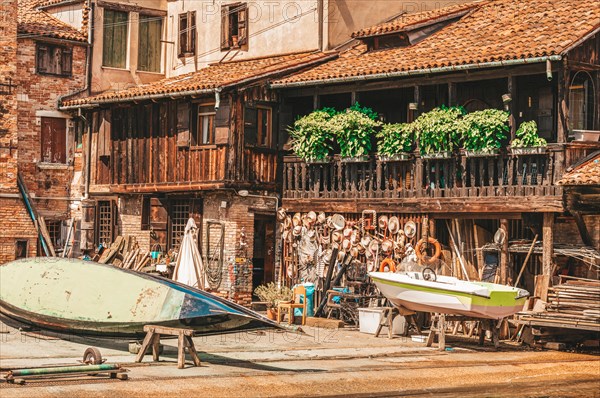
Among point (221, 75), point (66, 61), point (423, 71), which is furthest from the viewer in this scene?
point (66, 61)

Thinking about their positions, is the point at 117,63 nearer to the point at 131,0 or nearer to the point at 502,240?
the point at 131,0

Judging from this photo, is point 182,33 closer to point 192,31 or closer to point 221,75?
point 192,31

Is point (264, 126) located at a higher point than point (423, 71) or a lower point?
lower

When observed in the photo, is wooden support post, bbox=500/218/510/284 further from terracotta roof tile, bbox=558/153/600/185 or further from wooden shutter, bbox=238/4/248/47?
wooden shutter, bbox=238/4/248/47

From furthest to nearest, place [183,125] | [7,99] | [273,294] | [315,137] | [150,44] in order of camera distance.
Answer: [150,44]
[7,99]
[183,125]
[315,137]
[273,294]

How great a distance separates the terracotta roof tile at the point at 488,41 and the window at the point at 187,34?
21.9 feet

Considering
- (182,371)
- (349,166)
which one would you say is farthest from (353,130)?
(182,371)

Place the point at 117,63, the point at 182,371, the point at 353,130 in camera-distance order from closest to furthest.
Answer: the point at 182,371
the point at 353,130
the point at 117,63

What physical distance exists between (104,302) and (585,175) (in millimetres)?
9538

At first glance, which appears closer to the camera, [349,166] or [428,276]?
[428,276]

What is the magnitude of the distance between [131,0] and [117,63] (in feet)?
6.39

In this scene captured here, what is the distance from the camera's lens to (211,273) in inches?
→ 1144

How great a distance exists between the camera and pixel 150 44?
35.8 metres

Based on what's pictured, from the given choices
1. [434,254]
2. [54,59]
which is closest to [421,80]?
[434,254]
